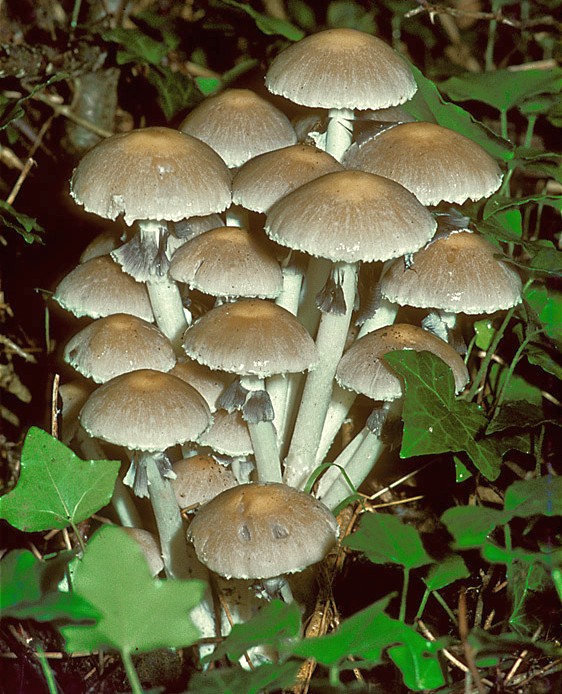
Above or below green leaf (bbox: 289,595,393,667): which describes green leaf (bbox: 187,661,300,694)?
below

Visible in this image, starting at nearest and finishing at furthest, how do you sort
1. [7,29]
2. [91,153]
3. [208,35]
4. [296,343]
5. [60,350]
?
[296,343]
[91,153]
[60,350]
[7,29]
[208,35]

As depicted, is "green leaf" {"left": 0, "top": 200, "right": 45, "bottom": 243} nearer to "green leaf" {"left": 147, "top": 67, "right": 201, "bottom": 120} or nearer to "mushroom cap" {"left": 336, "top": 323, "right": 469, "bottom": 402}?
"green leaf" {"left": 147, "top": 67, "right": 201, "bottom": 120}

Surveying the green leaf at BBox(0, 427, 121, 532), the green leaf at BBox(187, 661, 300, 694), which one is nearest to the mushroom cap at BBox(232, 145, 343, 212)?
the green leaf at BBox(0, 427, 121, 532)

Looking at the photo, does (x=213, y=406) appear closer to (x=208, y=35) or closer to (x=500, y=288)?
(x=500, y=288)

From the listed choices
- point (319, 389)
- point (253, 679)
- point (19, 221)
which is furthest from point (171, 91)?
point (253, 679)

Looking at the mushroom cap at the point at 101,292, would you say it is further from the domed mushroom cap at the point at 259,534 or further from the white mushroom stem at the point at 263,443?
the domed mushroom cap at the point at 259,534

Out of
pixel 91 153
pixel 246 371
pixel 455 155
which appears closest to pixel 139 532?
pixel 246 371
